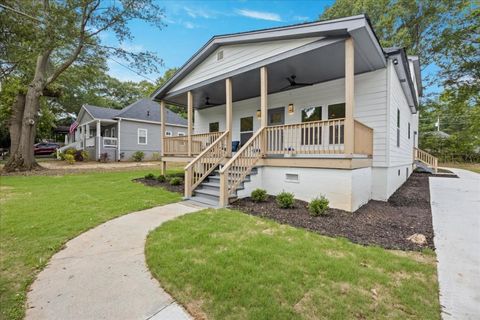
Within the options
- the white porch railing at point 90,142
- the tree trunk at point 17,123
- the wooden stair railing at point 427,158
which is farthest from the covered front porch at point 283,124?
the white porch railing at point 90,142

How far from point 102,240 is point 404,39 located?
2313 cm

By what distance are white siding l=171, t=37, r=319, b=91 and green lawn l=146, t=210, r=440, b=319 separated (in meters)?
5.00

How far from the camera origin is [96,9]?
13453 millimetres

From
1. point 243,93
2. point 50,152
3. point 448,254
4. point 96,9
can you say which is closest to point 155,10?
point 96,9

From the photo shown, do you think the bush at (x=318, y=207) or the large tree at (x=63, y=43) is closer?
the bush at (x=318, y=207)

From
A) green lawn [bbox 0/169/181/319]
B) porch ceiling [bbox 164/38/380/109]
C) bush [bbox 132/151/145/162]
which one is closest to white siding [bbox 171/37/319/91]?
porch ceiling [bbox 164/38/380/109]

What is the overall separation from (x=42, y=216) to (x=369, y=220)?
273 inches

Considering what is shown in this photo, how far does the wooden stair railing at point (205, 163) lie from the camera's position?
6.84m

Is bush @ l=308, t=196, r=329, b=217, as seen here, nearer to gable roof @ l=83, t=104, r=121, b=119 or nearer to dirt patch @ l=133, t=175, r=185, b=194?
dirt patch @ l=133, t=175, r=185, b=194

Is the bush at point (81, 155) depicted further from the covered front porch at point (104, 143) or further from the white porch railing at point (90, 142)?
the white porch railing at point (90, 142)

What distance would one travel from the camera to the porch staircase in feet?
20.6

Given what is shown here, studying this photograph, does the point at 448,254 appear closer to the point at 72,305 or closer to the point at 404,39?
the point at 72,305

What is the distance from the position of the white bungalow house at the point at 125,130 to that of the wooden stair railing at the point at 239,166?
17.1m

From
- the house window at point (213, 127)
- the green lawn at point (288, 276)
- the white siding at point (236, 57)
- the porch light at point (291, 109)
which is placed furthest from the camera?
the house window at point (213, 127)
